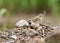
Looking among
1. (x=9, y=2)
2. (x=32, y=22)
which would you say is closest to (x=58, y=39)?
(x=32, y=22)

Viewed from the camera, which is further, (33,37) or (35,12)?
(35,12)

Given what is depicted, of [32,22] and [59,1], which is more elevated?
[59,1]

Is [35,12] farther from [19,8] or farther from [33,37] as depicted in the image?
[33,37]

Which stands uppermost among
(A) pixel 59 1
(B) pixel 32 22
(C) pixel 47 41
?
(A) pixel 59 1

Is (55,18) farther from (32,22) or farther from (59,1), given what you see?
(32,22)

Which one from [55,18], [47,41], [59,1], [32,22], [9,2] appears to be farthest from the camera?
[9,2]

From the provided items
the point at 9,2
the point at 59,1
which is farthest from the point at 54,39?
the point at 9,2

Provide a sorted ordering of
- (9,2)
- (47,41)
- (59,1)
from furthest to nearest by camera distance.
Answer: (9,2) < (59,1) < (47,41)

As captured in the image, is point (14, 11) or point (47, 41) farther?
point (14, 11)

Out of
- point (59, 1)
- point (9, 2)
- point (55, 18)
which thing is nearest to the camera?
point (55, 18)
